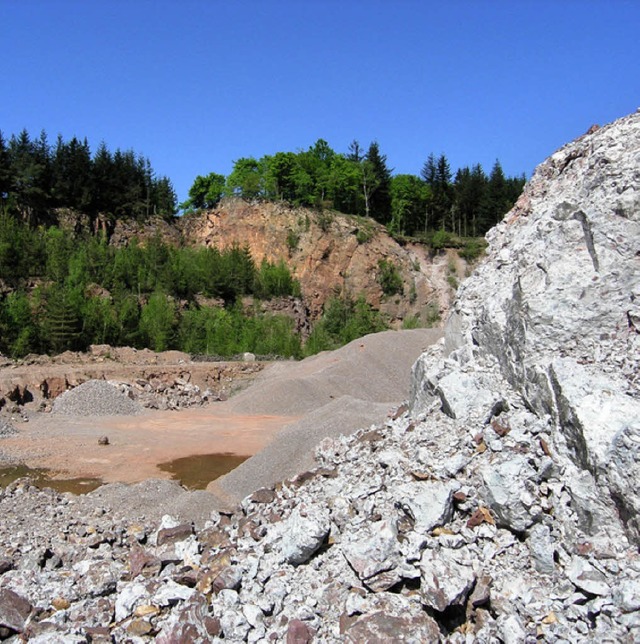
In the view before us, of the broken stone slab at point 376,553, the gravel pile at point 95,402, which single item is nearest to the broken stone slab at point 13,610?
the broken stone slab at point 376,553

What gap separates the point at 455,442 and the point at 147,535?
5.04 metres

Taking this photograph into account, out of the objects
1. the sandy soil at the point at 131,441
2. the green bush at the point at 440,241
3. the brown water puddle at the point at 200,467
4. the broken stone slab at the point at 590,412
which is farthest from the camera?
the green bush at the point at 440,241

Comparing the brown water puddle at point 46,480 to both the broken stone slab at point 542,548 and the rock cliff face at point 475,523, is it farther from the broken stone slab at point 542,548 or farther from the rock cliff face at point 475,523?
the broken stone slab at point 542,548

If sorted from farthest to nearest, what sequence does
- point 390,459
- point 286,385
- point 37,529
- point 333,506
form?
point 286,385, point 37,529, point 390,459, point 333,506

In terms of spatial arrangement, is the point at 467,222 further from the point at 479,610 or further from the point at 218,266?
the point at 479,610

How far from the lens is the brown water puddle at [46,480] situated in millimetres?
13945

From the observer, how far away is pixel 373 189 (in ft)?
200

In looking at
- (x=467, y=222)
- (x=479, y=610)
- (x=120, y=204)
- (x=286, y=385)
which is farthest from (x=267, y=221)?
(x=479, y=610)

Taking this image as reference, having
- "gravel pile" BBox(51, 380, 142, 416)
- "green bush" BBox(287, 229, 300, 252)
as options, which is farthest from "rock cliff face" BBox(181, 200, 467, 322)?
"gravel pile" BBox(51, 380, 142, 416)

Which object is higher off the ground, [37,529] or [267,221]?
[267,221]

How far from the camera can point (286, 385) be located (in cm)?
2412

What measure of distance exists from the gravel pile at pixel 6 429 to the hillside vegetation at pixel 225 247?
12.0 meters

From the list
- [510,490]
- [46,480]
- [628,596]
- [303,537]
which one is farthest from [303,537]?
[46,480]

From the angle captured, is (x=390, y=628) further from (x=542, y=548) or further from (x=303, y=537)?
(x=542, y=548)
